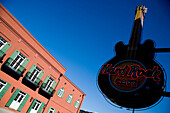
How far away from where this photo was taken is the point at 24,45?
1399 cm

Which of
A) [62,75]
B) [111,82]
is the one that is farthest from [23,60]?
[111,82]

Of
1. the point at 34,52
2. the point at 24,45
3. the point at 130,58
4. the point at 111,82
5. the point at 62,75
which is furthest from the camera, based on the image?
the point at 62,75

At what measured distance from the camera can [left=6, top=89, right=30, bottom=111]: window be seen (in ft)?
39.8

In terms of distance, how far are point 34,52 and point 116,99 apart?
13673 mm

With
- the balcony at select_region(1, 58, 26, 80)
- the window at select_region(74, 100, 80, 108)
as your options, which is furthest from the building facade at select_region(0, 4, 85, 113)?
the window at select_region(74, 100, 80, 108)

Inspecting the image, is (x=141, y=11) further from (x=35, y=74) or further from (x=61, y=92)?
(x=61, y=92)

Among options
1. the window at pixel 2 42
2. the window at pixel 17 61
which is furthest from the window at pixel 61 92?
the window at pixel 2 42

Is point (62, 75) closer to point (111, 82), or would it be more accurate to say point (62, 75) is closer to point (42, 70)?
point (42, 70)

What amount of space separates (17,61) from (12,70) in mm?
1318

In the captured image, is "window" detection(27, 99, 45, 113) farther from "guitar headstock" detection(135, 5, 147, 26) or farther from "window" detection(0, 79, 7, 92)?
"guitar headstock" detection(135, 5, 147, 26)

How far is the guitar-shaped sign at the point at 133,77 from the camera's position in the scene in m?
3.68

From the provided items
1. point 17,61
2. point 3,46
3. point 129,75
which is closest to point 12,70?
point 17,61

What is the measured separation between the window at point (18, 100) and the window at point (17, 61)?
2741mm

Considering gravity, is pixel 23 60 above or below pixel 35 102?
above
